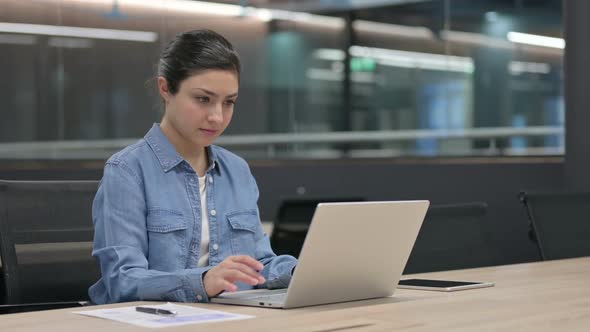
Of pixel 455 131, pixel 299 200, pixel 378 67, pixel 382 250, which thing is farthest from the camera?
pixel 378 67

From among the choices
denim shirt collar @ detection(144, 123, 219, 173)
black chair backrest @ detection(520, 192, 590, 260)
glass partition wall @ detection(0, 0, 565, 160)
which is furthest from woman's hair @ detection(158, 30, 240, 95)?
glass partition wall @ detection(0, 0, 565, 160)

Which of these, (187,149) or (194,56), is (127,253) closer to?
(187,149)

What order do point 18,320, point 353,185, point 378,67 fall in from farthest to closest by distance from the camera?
1. point 378,67
2. point 353,185
3. point 18,320

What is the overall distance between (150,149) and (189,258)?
279mm

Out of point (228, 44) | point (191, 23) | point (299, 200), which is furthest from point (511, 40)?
point (228, 44)

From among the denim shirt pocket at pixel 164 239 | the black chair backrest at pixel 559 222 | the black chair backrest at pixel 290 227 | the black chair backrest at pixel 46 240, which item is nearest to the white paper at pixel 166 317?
the denim shirt pocket at pixel 164 239

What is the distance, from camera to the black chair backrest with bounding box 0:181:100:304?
2.38 m

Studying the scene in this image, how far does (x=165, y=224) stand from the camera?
217cm

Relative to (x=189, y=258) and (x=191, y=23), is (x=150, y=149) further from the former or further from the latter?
(x=191, y=23)

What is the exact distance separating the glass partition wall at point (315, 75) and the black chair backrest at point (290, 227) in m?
1.50

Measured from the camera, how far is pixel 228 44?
2340 mm

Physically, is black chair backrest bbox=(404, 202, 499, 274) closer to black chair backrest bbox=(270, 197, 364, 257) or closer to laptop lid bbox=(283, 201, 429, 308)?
laptop lid bbox=(283, 201, 429, 308)

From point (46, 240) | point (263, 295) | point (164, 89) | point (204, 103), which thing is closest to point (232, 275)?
point (263, 295)

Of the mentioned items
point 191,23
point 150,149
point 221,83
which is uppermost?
point 191,23
